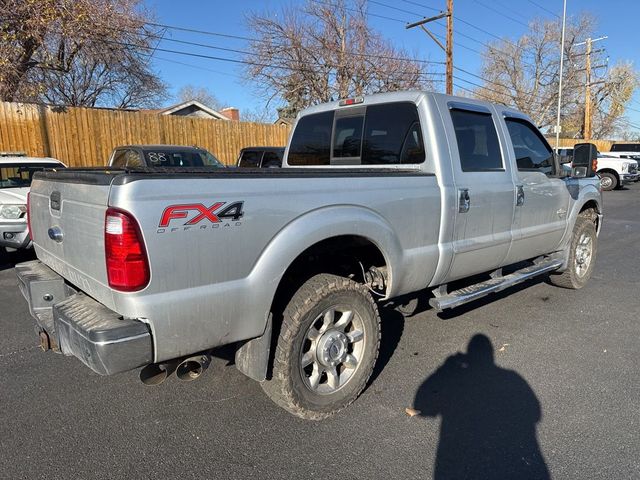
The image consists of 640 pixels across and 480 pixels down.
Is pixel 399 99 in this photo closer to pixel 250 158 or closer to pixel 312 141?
pixel 312 141

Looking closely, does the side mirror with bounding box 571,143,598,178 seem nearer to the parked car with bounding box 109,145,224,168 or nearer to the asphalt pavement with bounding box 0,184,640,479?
the asphalt pavement with bounding box 0,184,640,479

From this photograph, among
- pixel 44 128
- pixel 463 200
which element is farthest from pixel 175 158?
pixel 463 200

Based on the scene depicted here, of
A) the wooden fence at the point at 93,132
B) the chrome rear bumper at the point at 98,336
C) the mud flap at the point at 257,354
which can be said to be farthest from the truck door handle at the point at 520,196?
the wooden fence at the point at 93,132

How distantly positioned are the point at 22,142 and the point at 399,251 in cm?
1258

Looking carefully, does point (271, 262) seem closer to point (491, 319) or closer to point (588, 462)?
point (588, 462)

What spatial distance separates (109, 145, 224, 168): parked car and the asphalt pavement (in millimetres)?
6852

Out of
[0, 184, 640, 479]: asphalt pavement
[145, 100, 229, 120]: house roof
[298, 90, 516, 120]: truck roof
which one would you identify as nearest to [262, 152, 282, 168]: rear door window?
[298, 90, 516, 120]: truck roof

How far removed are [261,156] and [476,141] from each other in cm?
975

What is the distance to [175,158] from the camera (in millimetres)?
11148

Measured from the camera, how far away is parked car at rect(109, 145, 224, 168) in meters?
10.8

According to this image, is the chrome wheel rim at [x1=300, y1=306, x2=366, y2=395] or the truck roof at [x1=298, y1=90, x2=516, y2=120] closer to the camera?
the chrome wheel rim at [x1=300, y1=306, x2=366, y2=395]

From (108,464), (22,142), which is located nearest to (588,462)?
(108,464)

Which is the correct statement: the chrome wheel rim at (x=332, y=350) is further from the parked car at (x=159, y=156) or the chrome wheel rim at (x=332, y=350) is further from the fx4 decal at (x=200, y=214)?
the parked car at (x=159, y=156)

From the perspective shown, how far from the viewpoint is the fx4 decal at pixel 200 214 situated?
7.24 feet
